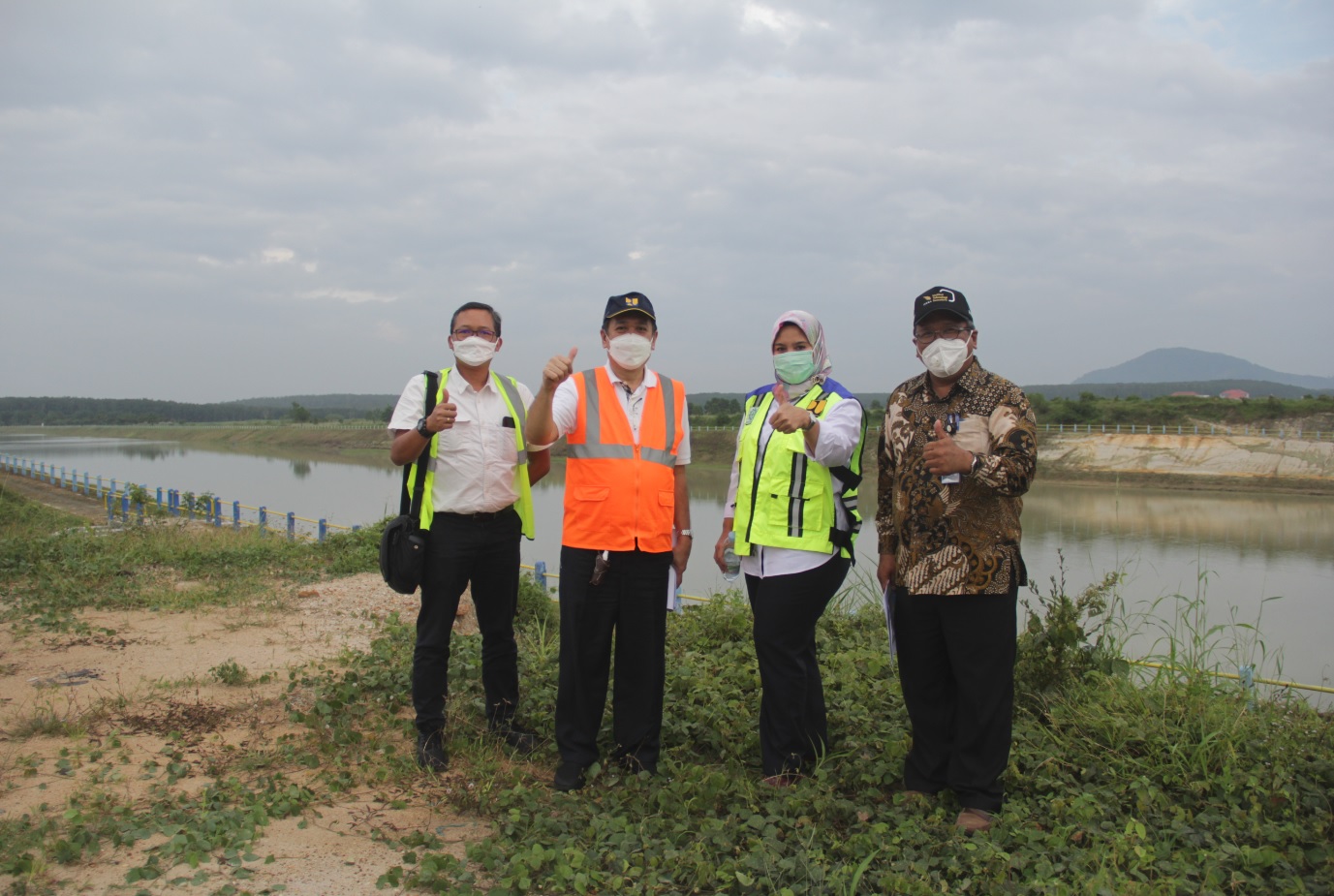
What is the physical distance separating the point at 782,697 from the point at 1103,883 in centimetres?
113

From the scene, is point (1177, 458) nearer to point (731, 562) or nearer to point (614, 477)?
point (731, 562)

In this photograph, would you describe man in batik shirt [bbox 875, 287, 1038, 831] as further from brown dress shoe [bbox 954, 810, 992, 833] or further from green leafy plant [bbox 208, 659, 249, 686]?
green leafy plant [bbox 208, 659, 249, 686]

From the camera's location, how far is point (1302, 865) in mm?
2432

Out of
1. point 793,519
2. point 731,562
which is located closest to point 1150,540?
point 731,562

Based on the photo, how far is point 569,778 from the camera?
3.11m

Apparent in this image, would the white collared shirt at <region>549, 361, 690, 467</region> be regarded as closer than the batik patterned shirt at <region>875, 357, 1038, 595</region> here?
No

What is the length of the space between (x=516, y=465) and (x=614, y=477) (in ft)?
1.84

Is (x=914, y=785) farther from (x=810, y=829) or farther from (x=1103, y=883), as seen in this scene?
(x=1103, y=883)

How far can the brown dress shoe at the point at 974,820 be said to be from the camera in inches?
106

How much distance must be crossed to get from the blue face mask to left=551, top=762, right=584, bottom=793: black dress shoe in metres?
1.63

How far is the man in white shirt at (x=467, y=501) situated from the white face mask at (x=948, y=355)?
155 cm

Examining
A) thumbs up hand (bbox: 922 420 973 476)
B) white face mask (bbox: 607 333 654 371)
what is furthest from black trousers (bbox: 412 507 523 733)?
thumbs up hand (bbox: 922 420 973 476)

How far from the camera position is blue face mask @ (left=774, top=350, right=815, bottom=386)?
3084mm

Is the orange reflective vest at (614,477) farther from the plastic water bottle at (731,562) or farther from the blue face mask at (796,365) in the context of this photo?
the blue face mask at (796,365)
